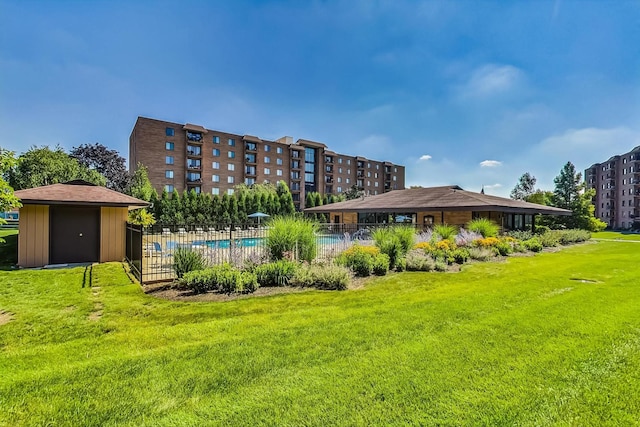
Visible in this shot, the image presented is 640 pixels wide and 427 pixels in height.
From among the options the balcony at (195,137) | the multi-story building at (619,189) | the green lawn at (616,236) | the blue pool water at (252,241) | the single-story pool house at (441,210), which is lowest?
the green lawn at (616,236)

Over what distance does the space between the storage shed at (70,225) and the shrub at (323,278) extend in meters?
7.32

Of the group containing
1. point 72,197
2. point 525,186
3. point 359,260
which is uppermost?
point 525,186

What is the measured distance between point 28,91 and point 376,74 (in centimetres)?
1711

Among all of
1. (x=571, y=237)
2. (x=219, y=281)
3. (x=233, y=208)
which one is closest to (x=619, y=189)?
(x=571, y=237)

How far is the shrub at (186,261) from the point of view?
7.87 meters

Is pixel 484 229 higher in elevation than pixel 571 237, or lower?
higher

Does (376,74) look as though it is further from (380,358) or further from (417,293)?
(380,358)

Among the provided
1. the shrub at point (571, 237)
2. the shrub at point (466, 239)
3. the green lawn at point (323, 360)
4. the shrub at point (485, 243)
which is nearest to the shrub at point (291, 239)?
the green lawn at point (323, 360)

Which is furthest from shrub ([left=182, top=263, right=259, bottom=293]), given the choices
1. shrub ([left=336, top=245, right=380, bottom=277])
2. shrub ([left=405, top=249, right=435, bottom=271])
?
shrub ([left=405, top=249, right=435, bottom=271])

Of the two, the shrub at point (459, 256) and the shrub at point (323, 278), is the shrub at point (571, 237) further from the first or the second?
the shrub at point (323, 278)

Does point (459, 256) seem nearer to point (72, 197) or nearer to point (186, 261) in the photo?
point (186, 261)

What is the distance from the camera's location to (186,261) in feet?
26.0

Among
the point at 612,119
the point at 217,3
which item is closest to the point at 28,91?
the point at 217,3

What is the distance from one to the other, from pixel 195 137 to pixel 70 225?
37.4m
